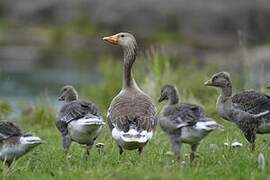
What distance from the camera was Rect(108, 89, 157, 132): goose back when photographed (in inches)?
403

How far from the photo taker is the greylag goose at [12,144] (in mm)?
9344

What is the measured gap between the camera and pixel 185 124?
9562 mm

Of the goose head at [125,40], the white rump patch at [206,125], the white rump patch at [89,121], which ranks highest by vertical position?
the goose head at [125,40]

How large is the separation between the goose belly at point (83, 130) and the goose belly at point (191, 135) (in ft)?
4.08

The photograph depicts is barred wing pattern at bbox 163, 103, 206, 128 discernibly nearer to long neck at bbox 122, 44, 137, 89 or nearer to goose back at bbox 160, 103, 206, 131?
goose back at bbox 160, 103, 206, 131

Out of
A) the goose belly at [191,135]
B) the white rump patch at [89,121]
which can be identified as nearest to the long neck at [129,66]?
the white rump patch at [89,121]

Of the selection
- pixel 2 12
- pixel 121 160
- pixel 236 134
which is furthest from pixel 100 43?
pixel 121 160

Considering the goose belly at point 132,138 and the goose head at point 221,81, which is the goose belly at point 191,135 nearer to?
the goose belly at point 132,138

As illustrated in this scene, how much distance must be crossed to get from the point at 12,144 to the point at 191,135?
2.31m

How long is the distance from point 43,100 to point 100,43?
119ft

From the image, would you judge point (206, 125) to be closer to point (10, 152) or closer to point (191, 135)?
point (191, 135)

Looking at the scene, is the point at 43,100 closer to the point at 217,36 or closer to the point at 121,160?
the point at 121,160

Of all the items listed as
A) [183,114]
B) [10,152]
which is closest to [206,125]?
[183,114]

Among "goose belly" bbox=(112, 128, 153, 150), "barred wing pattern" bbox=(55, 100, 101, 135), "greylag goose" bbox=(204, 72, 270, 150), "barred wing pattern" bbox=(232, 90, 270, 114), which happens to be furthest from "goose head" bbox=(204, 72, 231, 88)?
"barred wing pattern" bbox=(55, 100, 101, 135)
